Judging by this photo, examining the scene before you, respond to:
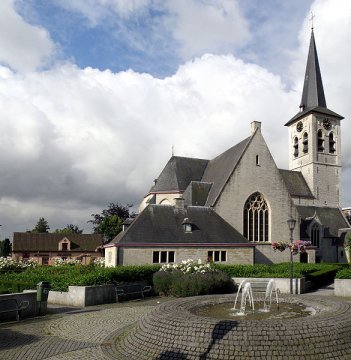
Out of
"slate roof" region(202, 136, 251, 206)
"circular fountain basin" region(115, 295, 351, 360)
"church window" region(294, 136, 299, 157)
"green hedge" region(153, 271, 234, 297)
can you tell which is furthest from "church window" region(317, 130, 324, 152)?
"circular fountain basin" region(115, 295, 351, 360)

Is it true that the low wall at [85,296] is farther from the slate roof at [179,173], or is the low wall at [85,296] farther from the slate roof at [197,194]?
the slate roof at [179,173]

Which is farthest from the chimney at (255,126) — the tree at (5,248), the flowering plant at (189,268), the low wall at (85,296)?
the tree at (5,248)

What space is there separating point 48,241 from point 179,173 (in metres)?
27.5

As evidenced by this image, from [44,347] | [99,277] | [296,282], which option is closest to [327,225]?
[296,282]

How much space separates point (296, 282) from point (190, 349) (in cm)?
1507

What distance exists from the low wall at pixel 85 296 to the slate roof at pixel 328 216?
115ft

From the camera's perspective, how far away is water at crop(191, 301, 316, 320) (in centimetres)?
1141

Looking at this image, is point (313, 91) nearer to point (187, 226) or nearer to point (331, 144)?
point (331, 144)

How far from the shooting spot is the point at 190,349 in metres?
8.81

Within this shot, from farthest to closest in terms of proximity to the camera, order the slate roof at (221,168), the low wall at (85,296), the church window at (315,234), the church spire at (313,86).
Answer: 1. the church spire at (313,86)
2. the church window at (315,234)
3. the slate roof at (221,168)
4. the low wall at (85,296)

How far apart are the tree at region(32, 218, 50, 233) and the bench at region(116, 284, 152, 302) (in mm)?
76743

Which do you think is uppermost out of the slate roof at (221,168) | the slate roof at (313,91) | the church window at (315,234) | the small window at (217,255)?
the slate roof at (313,91)

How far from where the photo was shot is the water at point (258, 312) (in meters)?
11.4

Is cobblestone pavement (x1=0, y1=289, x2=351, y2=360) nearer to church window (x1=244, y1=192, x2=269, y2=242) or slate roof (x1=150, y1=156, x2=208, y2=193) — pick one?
church window (x1=244, y1=192, x2=269, y2=242)
